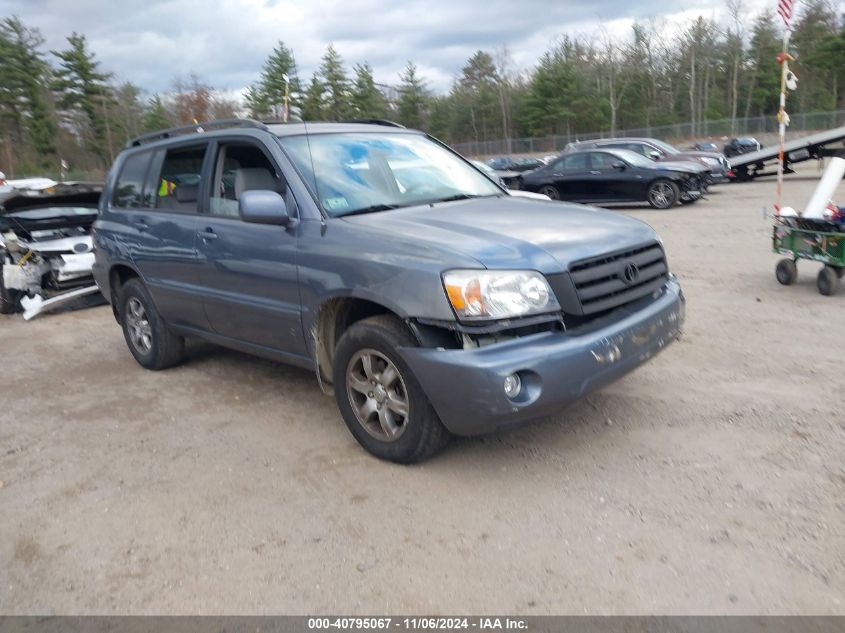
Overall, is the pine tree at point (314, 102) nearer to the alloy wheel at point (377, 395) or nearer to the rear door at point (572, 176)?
the rear door at point (572, 176)

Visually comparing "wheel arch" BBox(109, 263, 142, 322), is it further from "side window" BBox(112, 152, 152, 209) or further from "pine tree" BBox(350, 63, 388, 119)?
"pine tree" BBox(350, 63, 388, 119)

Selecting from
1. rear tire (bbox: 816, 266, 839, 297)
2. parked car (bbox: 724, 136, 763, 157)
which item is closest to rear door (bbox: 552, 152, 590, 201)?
rear tire (bbox: 816, 266, 839, 297)

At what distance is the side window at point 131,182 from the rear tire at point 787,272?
645 centimetres

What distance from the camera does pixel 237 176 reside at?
→ 480 centimetres

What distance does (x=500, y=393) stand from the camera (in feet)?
10.9

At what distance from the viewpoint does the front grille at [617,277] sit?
11.9 ft

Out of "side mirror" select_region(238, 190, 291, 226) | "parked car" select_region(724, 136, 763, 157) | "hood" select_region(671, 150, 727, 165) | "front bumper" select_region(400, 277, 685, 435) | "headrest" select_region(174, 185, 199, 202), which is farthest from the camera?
"parked car" select_region(724, 136, 763, 157)

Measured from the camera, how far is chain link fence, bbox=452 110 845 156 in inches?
1953

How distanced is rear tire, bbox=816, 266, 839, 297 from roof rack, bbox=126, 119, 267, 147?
18.7ft

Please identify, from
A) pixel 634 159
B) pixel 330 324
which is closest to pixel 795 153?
pixel 634 159

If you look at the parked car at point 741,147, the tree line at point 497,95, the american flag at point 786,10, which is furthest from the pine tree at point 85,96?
the american flag at point 786,10

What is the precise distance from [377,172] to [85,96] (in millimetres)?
63197

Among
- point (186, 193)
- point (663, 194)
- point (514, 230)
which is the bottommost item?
point (663, 194)

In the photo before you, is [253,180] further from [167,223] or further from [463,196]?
[463,196]
